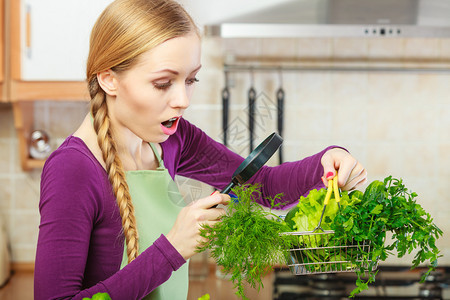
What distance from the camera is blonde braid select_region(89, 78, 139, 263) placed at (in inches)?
A: 38.2

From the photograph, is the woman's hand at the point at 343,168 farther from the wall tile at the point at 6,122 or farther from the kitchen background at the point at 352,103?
the wall tile at the point at 6,122

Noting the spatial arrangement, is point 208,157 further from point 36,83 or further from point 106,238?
point 36,83

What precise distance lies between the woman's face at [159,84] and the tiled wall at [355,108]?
45.1 inches

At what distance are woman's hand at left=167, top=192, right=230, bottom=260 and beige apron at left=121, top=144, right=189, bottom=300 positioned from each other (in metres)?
0.23

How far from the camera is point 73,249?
86 cm

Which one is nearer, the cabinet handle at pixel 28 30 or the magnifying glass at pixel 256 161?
the magnifying glass at pixel 256 161

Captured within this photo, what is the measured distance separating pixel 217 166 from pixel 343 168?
359 mm

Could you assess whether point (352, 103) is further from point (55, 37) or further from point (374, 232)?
point (374, 232)

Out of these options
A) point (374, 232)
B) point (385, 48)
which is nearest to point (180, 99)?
point (374, 232)

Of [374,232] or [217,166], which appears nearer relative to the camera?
[374,232]

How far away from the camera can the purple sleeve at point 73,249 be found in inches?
33.6

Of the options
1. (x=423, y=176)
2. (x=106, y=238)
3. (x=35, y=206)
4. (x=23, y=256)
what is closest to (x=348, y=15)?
(x=423, y=176)

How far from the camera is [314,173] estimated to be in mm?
1107

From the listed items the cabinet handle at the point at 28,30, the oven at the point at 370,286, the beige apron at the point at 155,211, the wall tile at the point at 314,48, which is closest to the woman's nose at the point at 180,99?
the beige apron at the point at 155,211
